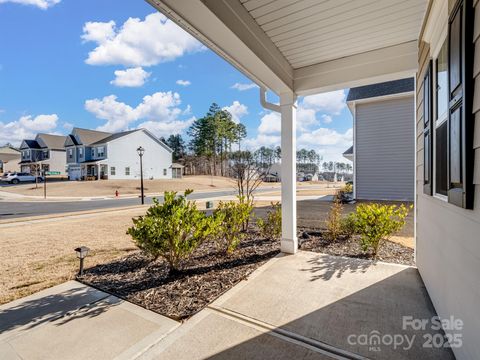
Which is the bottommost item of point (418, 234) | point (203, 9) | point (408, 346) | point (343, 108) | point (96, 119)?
point (408, 346)

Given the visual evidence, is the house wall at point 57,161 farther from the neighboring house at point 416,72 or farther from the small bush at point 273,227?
the neighboring house at point 416,72

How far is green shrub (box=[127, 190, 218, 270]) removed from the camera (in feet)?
10.0

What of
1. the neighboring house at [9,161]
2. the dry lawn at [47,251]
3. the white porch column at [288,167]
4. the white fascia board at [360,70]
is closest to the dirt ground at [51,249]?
the dry lawn at [47,251]

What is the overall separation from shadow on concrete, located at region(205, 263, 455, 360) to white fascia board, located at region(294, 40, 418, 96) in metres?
2.96

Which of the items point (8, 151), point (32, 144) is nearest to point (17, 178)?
point (32, 144)

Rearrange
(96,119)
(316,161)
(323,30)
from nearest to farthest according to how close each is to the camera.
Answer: (323,30) → (96,119) → (316,161)

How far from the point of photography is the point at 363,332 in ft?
6.94

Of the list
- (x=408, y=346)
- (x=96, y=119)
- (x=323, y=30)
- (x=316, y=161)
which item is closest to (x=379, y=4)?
(x=323, y=30)

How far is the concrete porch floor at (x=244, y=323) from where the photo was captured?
1.90m

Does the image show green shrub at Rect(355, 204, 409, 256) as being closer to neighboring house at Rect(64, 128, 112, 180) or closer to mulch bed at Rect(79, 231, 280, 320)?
mulch bed at Rect(79, 231, 280, 320)

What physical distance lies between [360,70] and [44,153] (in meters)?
46.2

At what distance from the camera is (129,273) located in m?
3.47

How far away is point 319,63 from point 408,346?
376 cm

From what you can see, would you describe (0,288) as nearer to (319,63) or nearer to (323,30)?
(323,30)
